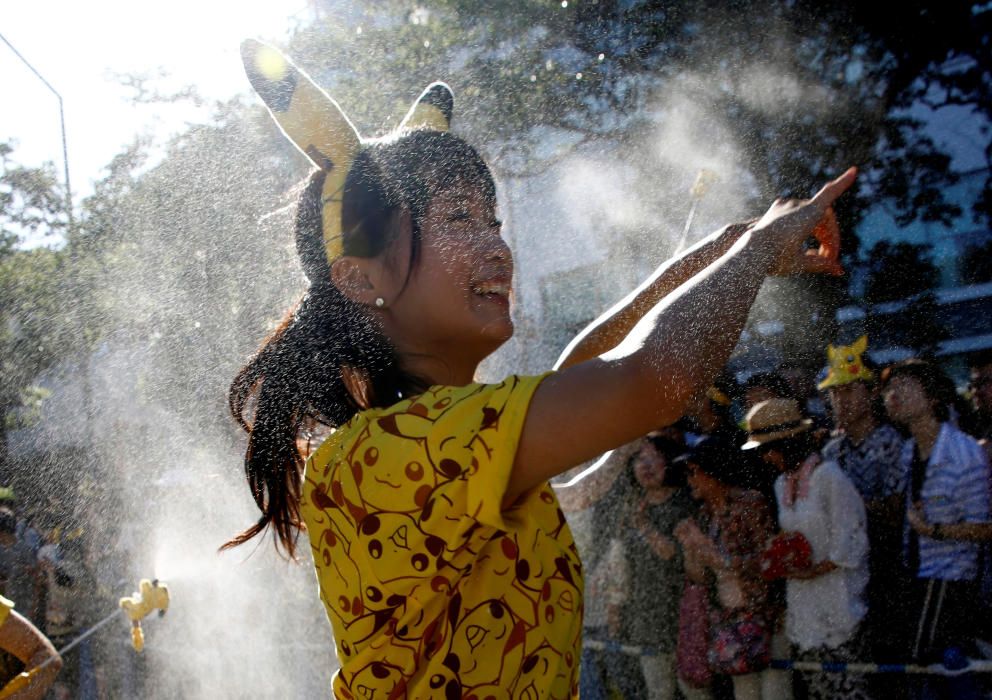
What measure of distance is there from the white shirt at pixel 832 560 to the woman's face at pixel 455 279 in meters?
A: 2.19

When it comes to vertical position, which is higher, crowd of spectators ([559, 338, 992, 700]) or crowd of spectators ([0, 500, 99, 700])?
crowd of spectators ([559, 338, 992, 700])

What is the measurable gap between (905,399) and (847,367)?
27 cm

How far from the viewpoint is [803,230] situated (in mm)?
1261

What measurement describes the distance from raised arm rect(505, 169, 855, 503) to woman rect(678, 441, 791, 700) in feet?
7.91

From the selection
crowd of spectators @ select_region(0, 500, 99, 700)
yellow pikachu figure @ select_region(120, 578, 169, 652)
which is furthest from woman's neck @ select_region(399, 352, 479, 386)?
crowd of spectators @ select_region(0, 500, 99, 700)

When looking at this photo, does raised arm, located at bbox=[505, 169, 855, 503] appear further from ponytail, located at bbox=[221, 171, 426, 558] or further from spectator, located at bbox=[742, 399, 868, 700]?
spectator, located at bbox=[742, 399, 868, 700]

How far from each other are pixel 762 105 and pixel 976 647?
256 cm

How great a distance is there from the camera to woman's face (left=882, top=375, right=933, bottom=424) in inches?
125

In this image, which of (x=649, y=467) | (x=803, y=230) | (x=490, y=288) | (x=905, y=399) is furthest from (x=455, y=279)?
(x=649, y=467)

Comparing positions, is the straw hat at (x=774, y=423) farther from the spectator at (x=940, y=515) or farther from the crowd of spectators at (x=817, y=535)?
the spectator at (x=940, y=515)

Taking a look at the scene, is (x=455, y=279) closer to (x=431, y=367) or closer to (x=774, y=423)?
(x=431, y=367)

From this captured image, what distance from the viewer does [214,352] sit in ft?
17.2

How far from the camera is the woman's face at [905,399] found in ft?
10.4

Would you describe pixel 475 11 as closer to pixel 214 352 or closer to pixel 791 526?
pixel 214 352
